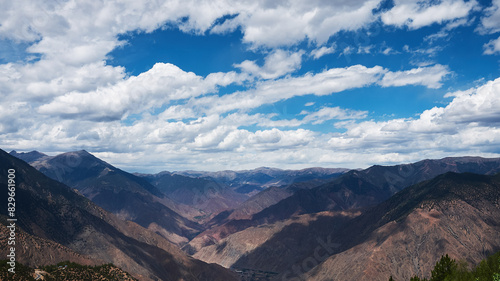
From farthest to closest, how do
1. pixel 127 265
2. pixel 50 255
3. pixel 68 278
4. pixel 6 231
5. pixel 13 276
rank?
1. pixel 127 265
2. pixel 50 255
3. pixel 6 231
4. pixel 68 278
5. pixel 13 276

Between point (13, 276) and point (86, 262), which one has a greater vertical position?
point (13, 276)

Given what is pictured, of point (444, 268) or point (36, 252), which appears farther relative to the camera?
point (36, 252)

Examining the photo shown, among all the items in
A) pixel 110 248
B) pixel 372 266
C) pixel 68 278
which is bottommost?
pixel 372 266

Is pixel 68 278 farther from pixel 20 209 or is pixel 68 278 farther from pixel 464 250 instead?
pixel 464 250

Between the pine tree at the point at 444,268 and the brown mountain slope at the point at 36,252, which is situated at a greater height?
the pine tree at the point at 444,268

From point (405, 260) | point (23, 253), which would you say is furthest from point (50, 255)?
point (405, 260)

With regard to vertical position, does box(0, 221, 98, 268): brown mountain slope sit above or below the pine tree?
below

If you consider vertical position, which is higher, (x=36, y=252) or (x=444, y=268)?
(x=444, y=268)

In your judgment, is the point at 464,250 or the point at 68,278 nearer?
the point at 68,278

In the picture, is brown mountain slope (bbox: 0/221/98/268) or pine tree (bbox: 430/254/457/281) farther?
brown mountain slope (bbox: 0/221/98/268)

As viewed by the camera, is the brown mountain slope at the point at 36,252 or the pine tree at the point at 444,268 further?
the brown mountain slope at the point at 36,252

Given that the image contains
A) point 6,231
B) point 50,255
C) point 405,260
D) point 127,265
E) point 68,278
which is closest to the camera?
point 68,278
